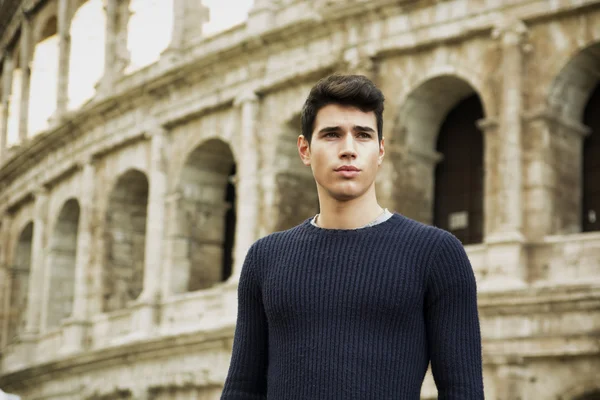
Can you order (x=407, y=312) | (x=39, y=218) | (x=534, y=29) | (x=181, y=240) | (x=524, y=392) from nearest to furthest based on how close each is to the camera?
(x=407, y=312) < (x=524, y=392) < (x=534, y=29) < (x=181, y=240) < (x=39, y=218)

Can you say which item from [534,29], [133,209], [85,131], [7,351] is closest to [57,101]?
[85,131]

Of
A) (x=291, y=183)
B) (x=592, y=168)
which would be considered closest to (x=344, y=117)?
(x=592, y=168)

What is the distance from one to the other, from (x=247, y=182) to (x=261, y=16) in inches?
115

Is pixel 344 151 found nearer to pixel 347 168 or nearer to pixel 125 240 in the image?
pixel 347 168

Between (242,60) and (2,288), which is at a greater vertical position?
(242,60)

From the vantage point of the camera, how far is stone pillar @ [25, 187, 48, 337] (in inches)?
1070

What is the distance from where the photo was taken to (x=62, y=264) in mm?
26891

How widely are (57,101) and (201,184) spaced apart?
6.39 m

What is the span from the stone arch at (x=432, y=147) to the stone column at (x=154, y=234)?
18.9ft

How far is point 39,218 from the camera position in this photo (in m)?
27.7

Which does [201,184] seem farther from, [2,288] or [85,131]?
[2,288]

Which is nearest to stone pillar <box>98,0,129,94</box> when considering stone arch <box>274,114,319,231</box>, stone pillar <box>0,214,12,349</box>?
stone arch <box>274,114,319,231</box>

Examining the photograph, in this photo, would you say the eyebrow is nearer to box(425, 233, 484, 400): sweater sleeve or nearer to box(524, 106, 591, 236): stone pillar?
box(425, 233, 484, 400): sweater sleeve

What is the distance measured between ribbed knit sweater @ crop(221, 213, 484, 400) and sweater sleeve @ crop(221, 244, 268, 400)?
4.1 inches
